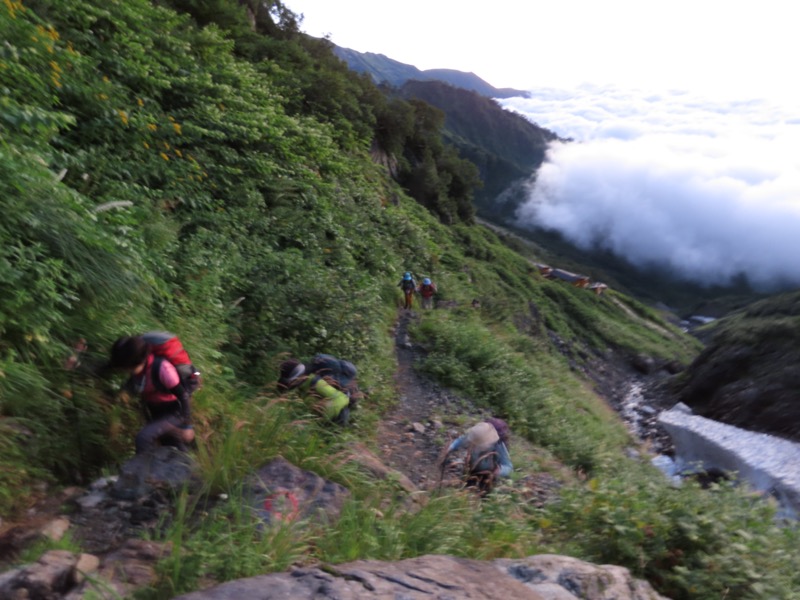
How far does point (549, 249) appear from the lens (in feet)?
328

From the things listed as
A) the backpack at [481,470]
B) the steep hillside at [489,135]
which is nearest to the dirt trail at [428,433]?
the backpack at [481,470]

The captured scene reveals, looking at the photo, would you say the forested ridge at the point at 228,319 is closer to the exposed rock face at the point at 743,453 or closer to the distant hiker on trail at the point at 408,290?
the distant hiker on trail at the point at 408,290

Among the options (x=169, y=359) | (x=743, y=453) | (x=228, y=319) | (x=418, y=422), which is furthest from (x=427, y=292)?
(x=743, y=453)

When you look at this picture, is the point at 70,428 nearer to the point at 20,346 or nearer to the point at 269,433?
the point at 20,346

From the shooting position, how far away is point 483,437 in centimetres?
549

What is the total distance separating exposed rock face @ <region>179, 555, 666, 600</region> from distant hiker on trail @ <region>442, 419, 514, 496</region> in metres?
1.62

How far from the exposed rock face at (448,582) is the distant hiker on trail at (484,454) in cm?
162

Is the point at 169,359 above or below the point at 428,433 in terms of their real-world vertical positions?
above

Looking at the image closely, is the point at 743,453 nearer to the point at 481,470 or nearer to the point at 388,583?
the point at 481,470

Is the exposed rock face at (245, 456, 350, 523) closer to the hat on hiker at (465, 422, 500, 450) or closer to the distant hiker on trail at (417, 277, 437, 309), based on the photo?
the hat on hiker at (465, 422, 500, 450)

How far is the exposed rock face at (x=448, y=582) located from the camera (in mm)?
2480

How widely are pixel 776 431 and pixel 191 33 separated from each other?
26.0m

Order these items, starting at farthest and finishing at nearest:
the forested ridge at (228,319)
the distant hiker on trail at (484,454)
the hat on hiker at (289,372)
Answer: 1. the hat on hiker at (289,372)
2. the distant hiker on trail at (484,454)
3. the forested ridge at (228,319)

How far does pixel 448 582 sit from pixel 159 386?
2172 mm
